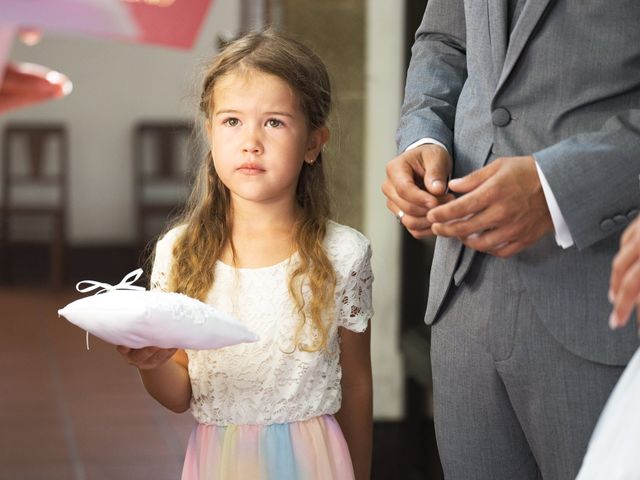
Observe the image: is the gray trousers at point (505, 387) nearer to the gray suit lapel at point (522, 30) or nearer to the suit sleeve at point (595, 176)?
the suit sleeve at point (595, 176)

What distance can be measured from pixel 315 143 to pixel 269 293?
295 millimetres

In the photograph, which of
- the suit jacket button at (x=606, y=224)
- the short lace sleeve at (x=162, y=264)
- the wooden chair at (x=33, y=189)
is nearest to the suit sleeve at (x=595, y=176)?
the suit jacket button at (x=606, y=224)

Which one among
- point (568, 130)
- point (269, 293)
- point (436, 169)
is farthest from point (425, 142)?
point (269, 293)

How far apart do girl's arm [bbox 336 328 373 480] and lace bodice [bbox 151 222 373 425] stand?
0.11ft

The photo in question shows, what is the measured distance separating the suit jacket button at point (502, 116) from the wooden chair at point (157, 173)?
7.84m

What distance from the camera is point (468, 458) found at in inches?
69.4

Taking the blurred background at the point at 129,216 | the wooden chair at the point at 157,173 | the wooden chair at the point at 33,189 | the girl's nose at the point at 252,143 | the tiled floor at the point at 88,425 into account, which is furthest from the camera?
the wooden chair at the point at 157,173

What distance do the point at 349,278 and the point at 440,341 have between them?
11.4 inches

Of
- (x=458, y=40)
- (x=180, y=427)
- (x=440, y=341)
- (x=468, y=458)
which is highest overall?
(x=458, y=40)

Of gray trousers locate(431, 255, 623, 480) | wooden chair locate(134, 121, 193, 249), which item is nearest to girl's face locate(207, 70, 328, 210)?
gray trousers locate(431, 255, 623, 480)

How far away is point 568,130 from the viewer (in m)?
1.64

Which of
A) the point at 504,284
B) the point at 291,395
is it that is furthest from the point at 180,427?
the point at 504,284

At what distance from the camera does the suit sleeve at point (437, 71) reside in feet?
6.01

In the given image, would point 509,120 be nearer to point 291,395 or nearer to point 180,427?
point 291,395
